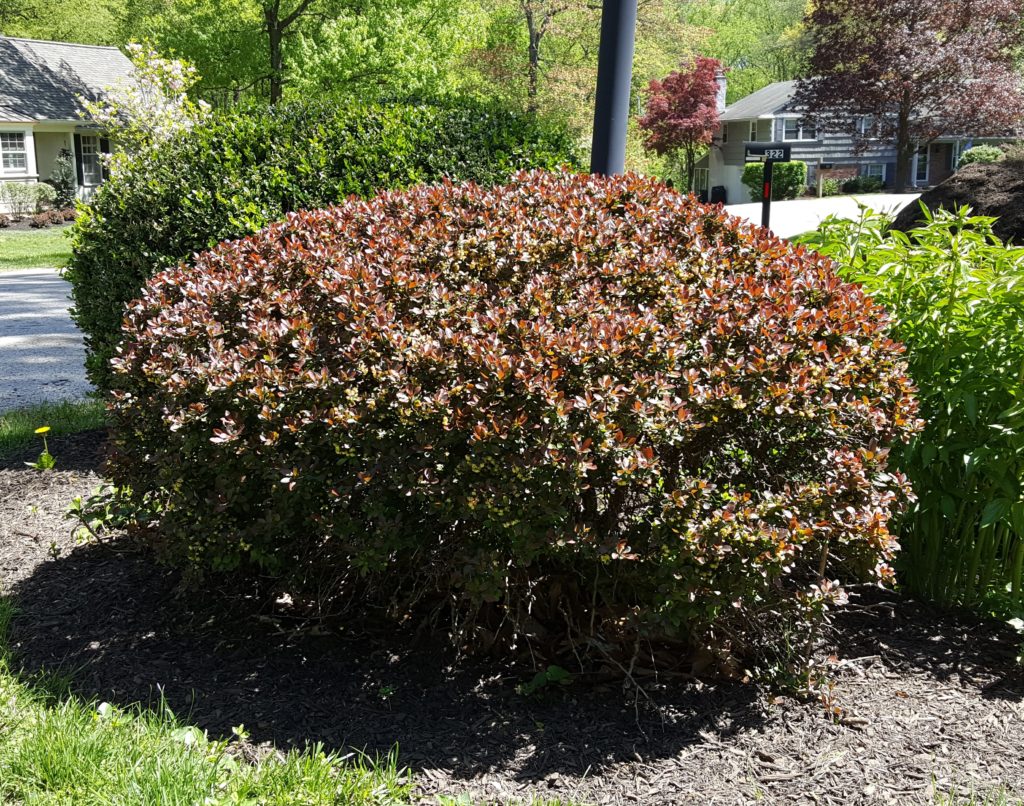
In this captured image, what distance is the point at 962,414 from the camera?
131 inches

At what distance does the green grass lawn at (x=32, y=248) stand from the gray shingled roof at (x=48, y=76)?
8.47m

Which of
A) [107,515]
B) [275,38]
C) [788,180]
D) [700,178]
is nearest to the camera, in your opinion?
[107,515]

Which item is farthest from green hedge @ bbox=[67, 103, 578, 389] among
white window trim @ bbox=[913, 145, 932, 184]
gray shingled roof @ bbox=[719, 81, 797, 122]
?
white window trim @ bbox=[913, 145, 932, 184]

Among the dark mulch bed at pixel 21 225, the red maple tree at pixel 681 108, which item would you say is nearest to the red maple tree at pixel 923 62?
the red maple tree at pixel 681 108

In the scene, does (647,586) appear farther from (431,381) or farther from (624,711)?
(431,381)

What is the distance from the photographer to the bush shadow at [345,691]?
2705mm

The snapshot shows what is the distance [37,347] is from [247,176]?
17.4ft

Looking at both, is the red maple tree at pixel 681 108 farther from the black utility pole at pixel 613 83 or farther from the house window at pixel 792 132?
the black utility pole at pixel 613 83

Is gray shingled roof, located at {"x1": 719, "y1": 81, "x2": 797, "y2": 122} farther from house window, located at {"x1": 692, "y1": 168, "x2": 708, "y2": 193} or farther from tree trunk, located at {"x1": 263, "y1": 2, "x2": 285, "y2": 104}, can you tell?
tree trunk, located at {"x1": 263, "y1": 2, "x2": 285, "y2": 104}

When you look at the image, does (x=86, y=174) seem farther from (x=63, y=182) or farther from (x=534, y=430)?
(x=534, y=430)

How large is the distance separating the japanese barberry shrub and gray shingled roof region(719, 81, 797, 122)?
148ft

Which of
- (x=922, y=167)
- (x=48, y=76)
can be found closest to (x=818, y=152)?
(x=922, y=167)

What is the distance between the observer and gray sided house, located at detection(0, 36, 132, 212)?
105 ft

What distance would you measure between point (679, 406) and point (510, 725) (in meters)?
1.08
